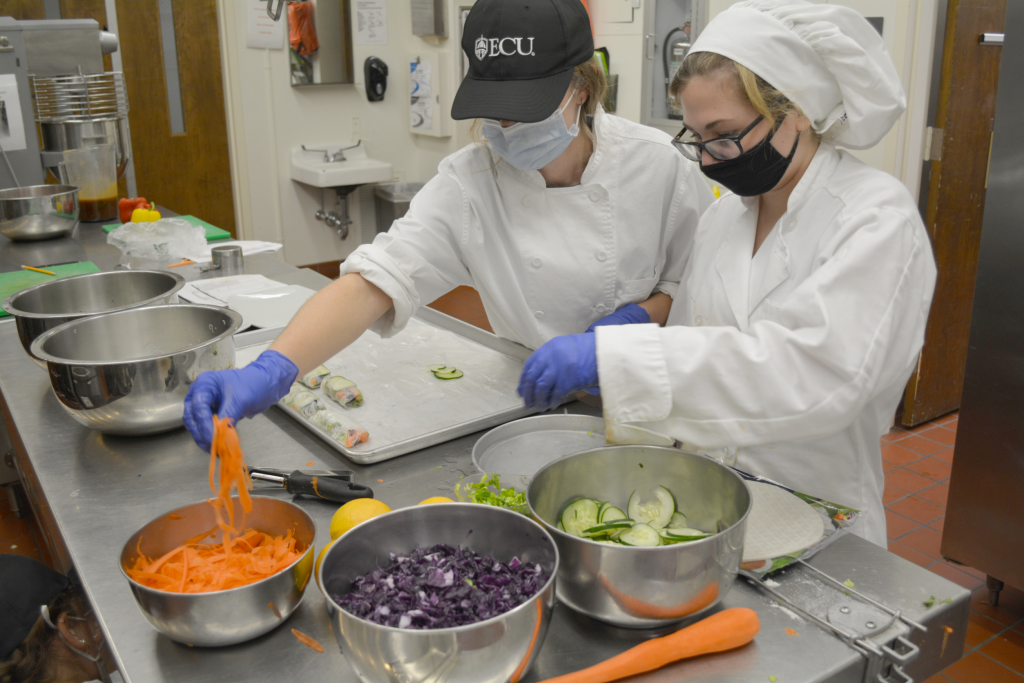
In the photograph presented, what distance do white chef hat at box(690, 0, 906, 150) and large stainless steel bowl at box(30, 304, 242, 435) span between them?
1.01 meters

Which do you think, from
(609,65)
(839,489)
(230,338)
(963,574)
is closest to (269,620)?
(230,338)

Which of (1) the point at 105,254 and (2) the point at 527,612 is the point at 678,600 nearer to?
(2) the point at 527,612

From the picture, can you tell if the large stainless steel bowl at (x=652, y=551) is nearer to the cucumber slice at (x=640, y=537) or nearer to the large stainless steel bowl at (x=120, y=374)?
the cucumber slice at (x=640, y=537)

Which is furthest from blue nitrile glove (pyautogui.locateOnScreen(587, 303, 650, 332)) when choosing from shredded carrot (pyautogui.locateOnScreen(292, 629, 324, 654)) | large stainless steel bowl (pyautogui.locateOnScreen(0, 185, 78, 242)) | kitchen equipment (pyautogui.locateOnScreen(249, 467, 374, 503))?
large stainless steel bowl (pyautogui.locateOnScreen(0, 185, 78, 242))

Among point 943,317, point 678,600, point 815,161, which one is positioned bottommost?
point 943,317

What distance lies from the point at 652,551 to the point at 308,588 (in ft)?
1.57

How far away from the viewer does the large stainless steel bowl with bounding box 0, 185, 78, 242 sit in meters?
3.11

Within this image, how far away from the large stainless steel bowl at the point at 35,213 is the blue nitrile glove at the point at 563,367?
105 inches

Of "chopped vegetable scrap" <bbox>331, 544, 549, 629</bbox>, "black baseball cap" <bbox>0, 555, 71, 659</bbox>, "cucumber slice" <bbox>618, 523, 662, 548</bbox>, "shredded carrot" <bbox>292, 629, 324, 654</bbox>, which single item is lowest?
"black baseball cap" <bbox>0, 555, 71, 659</bbox>

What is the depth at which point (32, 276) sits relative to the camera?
261 centimetres

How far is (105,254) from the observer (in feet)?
10.00

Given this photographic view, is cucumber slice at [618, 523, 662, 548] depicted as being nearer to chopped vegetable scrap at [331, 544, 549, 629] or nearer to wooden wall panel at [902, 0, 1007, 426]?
chopped vegetable scrap at [331, 544, 549, 629]

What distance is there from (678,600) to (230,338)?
994 millimetres

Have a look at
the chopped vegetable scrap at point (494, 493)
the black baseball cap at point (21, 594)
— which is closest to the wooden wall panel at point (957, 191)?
the chopped vegetable scrap at point (494, 493)
